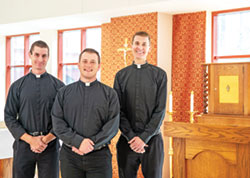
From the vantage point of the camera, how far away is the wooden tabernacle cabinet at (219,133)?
4188 mm

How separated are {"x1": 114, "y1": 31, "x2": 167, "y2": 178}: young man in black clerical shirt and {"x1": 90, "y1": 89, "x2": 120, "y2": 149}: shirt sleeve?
0.73ft

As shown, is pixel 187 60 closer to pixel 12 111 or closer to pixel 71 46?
pixel 71 46

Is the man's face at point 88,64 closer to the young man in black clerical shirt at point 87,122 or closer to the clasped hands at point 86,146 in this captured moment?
the young man in black clerical shirt at point 87,122

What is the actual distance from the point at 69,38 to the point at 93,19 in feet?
5.79

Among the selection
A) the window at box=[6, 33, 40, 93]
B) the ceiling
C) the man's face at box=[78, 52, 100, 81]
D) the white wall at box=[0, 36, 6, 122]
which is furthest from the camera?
the white wall at box=[0, 36, 6, 122]

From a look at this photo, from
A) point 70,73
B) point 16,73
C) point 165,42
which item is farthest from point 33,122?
point 16,73

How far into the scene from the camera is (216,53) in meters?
6.90

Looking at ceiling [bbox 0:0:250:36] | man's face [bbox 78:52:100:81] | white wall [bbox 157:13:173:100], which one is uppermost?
ceiling [bbox 0:0:250:36]

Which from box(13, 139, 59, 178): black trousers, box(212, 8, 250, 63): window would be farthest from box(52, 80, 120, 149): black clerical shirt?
box(212, 8, 250, 63): window

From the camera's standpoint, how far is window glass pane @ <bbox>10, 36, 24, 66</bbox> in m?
10.4

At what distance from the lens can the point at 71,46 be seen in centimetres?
934

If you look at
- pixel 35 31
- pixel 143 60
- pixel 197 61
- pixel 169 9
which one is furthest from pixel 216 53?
pixel 35 31

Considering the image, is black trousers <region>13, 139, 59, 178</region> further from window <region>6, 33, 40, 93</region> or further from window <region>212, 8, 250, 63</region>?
window <region>6, 33, 40, 93</region>

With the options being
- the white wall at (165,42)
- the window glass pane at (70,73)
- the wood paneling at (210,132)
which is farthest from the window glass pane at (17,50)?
the wood paneling at (210,132)
